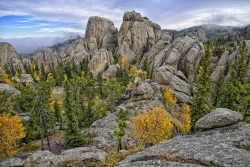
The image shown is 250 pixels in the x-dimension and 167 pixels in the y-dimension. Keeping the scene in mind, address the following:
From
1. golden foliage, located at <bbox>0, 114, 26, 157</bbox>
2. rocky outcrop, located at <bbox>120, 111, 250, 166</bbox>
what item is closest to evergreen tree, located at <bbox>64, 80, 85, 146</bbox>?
golden foliage, located at <bbox>0, 114, 26, 157</bbox>

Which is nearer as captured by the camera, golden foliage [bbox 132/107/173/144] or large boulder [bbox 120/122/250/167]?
large boulder [bbox 120/122/250/167]

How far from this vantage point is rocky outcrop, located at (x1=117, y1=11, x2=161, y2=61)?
482ft

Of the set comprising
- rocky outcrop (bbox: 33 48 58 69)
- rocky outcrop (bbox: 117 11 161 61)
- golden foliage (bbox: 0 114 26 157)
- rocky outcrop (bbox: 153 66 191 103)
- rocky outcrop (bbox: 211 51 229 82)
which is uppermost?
rocky outcrop (bbox: 117 11 161 61)

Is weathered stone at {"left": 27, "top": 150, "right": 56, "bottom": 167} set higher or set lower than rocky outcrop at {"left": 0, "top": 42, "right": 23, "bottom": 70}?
lower

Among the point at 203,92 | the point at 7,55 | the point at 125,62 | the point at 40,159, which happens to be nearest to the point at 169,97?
the point at 203,92

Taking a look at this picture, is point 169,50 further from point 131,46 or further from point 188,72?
point 131,46

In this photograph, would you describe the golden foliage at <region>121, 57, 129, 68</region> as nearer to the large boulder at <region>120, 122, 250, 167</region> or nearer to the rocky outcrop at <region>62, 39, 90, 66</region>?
the rocky outcrop at <region>62, 39, 90, 66</region>

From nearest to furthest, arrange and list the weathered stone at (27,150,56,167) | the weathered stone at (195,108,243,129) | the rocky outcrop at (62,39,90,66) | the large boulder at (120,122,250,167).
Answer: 1. the large boulder at (120,122,250,167)
2. the weathered stone at (195,108,243,129)
3. the weathered stone at (27,150,56,167)
4. the rocky outcrop at (62,39,90,66)

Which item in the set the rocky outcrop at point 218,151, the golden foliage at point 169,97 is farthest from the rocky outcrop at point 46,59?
the rocky outcrop at point 218,151

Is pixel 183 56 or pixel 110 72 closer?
pixel 183 56

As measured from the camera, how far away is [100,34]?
164375 mm

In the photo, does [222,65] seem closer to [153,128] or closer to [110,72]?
[110,72]

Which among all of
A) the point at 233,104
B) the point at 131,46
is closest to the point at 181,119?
the point at 233,104

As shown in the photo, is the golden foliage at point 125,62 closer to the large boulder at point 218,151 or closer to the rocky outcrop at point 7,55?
the rocky outcrop at point 7,55
